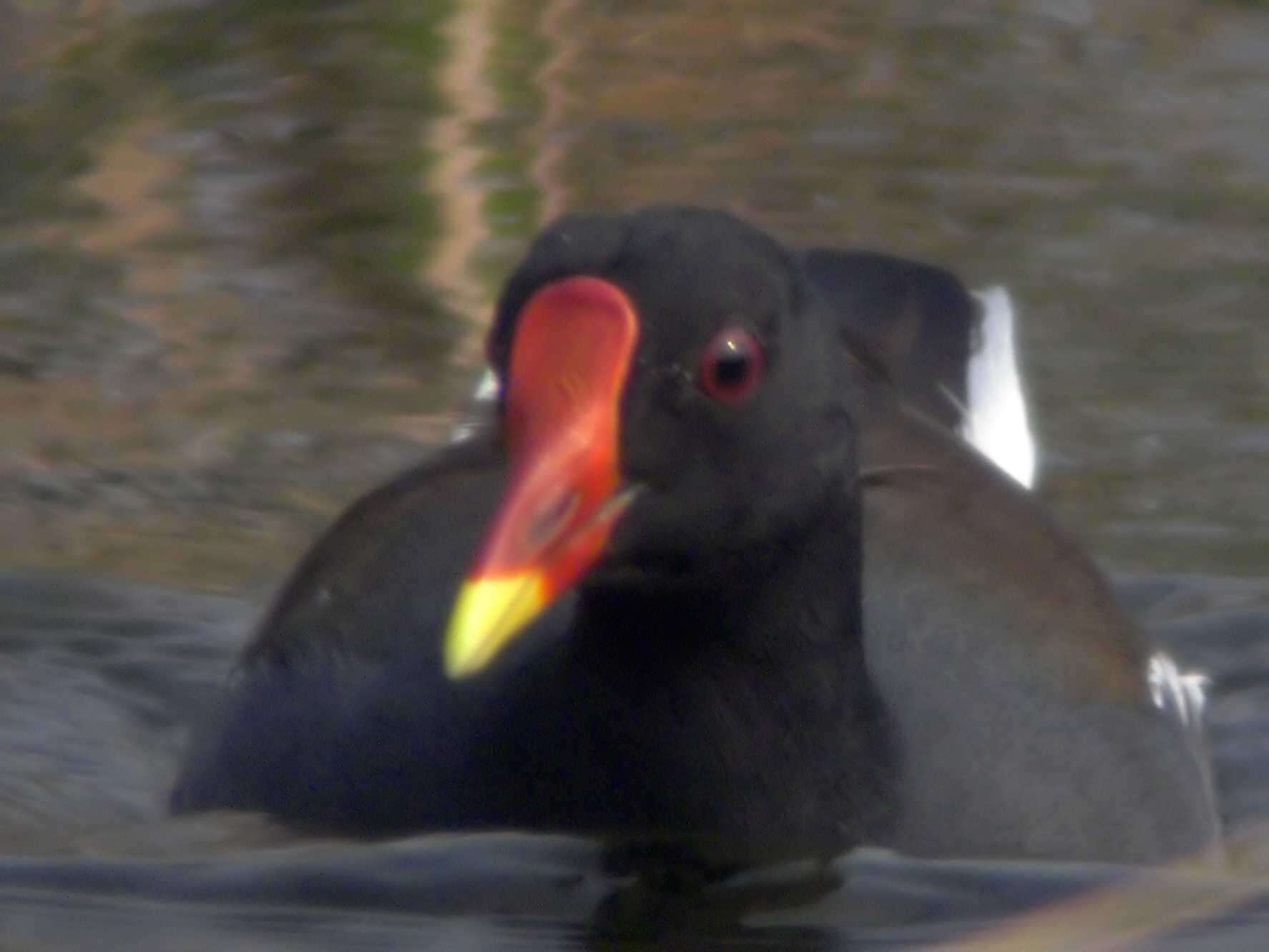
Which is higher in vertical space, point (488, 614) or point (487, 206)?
point (488, 614)

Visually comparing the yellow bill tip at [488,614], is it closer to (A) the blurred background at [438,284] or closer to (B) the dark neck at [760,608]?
(B) the dark neck at [760,608]

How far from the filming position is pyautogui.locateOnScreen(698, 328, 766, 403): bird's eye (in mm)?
3795

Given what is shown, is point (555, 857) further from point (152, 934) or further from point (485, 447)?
point (485, 447)

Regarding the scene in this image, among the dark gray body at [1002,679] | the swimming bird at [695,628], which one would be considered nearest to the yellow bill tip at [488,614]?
the swimming bird at [695,628]

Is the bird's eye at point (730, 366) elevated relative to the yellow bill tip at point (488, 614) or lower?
elevated

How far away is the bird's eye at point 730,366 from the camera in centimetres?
379

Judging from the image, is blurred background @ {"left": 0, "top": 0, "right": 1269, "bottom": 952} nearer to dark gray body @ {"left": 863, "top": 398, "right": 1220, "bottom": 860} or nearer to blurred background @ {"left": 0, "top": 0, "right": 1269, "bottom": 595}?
blurred background @ {"left": 0, "top": 0, "right": 1269, "bottom": 595}

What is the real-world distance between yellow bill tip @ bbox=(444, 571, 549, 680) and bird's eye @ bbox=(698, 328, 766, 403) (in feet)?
1.20

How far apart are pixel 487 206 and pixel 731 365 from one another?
3435 millimetres

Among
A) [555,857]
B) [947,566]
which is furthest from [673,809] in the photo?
[947,566]

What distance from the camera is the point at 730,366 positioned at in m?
3.81

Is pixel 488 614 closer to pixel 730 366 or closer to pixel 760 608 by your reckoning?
pixel 730 366

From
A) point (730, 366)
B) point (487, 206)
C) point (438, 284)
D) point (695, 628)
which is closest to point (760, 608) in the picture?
point (695, 628)

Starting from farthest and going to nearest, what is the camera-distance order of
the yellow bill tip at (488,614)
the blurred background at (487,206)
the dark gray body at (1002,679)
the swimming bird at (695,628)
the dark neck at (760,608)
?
the blurred background at (487,206)
the dark gray body at (1002,679)
the dark neck at (760,608)
the swimming bird at (695,628)
the yellow bill tip at (488,614)
